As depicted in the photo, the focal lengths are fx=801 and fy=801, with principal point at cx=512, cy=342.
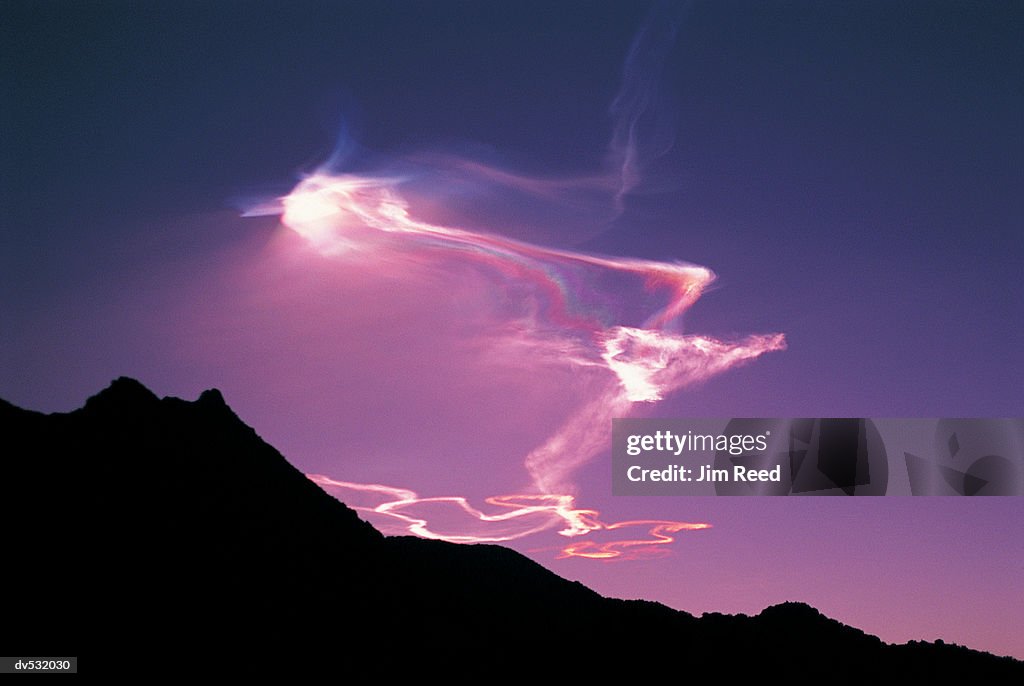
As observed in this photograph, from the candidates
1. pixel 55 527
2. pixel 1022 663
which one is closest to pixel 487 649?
pixel 55 527

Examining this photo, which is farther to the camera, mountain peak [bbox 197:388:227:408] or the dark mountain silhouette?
mountain peak [bbox 197:388:227:408]

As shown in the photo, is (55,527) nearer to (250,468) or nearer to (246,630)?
(246,630)

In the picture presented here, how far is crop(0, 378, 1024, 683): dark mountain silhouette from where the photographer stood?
171 feet

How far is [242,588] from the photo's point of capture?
59.6 metres

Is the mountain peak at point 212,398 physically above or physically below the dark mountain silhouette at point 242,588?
above

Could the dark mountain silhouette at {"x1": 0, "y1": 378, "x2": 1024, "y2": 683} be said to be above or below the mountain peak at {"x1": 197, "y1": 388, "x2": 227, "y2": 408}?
below

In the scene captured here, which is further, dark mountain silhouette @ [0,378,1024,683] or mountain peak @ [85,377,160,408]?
mountain peak @ [85,377,160,408]

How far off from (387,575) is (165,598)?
22.4 metres

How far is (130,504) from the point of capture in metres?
60.5

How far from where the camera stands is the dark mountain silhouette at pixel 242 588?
52219mm

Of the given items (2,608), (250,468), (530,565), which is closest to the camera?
(2,608)

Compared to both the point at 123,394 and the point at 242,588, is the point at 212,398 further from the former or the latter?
the point at 242,588

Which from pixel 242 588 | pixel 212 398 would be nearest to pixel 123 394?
pixel 212 398

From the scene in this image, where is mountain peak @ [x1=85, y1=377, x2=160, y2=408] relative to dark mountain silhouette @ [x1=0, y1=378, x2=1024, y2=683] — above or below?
above
